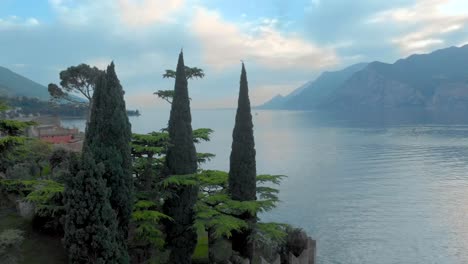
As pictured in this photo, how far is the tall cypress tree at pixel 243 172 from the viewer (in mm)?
24797

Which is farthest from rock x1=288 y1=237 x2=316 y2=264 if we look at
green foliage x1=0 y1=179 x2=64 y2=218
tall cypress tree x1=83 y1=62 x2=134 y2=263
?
green foliage x1=0 y1=179 x2=64 y2=218

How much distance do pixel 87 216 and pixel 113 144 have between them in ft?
12.6

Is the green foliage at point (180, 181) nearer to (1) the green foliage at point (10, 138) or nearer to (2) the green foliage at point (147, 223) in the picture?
(2) the green foliage at point (147, 223)

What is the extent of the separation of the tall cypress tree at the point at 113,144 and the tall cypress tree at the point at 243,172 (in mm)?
7012

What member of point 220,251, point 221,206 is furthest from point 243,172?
point 220,251

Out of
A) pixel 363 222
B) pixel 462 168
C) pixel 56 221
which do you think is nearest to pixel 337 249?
pixel 363 222

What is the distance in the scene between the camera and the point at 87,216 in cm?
1786

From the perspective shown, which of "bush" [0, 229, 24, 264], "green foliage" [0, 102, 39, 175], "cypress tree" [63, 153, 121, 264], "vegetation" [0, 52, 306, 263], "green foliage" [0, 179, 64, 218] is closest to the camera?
"green foliage" [0, 102, 39, 175]

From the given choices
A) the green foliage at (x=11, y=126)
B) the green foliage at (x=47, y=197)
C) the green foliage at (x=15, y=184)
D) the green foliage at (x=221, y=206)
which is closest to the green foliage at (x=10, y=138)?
the green foliage at (x=11, y=126)

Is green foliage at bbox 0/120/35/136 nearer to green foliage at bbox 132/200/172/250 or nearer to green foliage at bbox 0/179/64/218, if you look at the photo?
green foliage at bbox 0/179/64/218

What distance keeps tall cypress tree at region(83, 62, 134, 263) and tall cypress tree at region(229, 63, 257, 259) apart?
23.0ft

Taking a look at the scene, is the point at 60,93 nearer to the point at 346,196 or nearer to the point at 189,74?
the point at 189,74

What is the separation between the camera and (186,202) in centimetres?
2353

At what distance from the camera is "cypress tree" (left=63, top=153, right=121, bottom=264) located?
17781 mm
